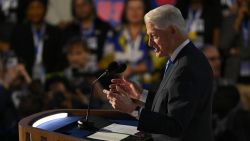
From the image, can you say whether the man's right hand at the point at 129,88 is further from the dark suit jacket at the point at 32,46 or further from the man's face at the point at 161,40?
the dark suit jacket at the point at 32,46

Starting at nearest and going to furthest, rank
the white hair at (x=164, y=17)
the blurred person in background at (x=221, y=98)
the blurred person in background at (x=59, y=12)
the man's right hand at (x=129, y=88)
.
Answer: the white hair at (x=164, y=17) < the man's right hand at (x=129, y=88) < the blurred person in background at (x=221, y=98) < the blurred person in background at (x=59, y=12)

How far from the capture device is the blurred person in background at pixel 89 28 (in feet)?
23.9

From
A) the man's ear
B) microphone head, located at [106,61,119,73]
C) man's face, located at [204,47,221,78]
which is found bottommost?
man's face, located at [204,47,221,78]

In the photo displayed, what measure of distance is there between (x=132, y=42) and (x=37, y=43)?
3.94 ft

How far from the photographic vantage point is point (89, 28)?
7.43m

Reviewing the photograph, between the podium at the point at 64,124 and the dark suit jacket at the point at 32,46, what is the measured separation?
13.8 feet

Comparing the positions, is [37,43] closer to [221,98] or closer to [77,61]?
[77,61]

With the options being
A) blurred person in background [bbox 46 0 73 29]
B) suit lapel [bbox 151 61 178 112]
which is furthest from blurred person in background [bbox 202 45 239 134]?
suit lapel [bbox 151 61 178 112]

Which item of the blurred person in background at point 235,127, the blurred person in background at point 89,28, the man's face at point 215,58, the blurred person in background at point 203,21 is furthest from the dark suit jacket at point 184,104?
the blurred person in background at point 89,28

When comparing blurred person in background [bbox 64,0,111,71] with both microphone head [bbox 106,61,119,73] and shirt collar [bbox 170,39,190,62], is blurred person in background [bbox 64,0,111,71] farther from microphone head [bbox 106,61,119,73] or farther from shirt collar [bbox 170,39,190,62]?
shirt collar [bbox 170,39,190,62]

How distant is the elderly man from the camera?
98.0 inches

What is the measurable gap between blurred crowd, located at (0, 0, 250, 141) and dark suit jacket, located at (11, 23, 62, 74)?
0.01m

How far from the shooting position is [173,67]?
2.65 metres

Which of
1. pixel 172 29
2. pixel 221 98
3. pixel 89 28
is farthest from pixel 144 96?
→ pixel 89 28
